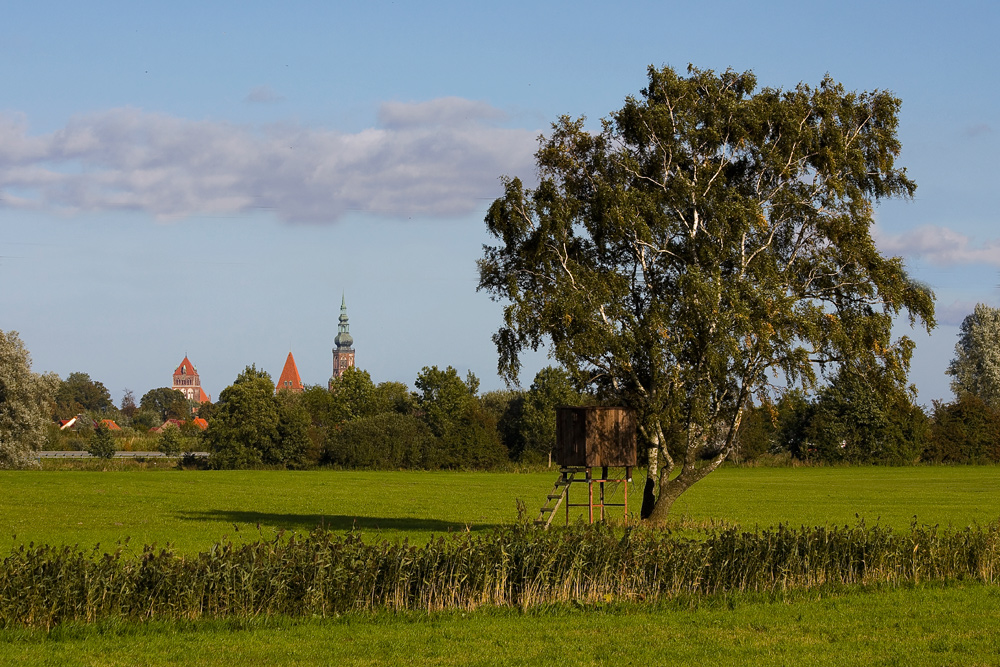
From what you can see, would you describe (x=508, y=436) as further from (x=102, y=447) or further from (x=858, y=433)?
A: (x=102, y=447)

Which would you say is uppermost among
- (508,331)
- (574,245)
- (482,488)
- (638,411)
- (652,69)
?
(652,69)

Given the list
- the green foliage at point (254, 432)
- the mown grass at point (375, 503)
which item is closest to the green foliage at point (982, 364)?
the mown grass at point (375, 503)

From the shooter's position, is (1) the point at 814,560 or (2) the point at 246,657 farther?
(1) the point at 814,560

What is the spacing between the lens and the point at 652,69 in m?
31.4

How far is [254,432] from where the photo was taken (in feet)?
339

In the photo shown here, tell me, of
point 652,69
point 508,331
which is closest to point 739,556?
point 508,331

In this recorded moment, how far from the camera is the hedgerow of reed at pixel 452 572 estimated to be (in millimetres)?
14836

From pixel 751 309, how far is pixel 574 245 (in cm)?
580

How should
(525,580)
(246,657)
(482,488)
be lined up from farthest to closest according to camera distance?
(482,488) → (525,580) → (246,657)

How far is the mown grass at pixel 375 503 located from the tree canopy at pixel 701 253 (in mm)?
5381

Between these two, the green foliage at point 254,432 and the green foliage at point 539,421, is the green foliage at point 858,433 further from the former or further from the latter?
the green foliage at point 254,432

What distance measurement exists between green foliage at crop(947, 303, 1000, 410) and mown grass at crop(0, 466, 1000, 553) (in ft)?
149

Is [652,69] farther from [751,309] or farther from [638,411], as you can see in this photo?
[638,411]

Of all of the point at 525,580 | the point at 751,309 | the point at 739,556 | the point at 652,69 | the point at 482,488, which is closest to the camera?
the point at 525,580
